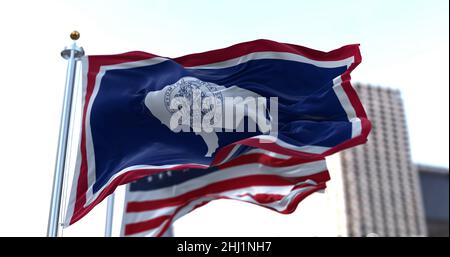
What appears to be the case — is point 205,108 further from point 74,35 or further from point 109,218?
point 109,218

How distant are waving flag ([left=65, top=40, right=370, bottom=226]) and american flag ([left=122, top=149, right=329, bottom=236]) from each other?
1430 millimetres

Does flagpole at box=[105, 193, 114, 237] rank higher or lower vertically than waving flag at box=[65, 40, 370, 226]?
lower

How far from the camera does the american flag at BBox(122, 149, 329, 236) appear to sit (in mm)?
14266

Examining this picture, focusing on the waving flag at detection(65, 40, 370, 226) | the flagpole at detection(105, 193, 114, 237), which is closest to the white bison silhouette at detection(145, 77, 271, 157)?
the waving flag at detection(65, 40, 370, 226)

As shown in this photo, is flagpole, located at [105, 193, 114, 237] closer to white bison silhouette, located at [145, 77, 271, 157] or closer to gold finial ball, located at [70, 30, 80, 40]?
white bison silhouette, located at [145, 77, 271, 157]

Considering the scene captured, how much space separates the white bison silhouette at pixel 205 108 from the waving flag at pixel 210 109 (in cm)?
2

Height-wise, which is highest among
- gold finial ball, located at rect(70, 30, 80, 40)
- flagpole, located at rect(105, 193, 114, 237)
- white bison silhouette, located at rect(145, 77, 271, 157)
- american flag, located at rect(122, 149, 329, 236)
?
gold finial ball, located at rect(70, 30, 80, 40)

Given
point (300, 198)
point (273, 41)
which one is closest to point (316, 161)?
point (300, 198)

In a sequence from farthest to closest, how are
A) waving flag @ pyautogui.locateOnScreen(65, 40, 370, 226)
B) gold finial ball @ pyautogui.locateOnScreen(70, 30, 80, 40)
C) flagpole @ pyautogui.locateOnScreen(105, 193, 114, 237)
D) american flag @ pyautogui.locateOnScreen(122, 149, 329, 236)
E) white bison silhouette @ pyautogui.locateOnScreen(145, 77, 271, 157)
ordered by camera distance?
flagpole @ pyautogui.locateOnScreen(105, 193, 114, 237)
american flag @ pyautogui.locateOnScreen(122, 149, 329, 236)
gold finial ball @ pyautogui.locateOnScreen(70, 30, 80, 40)
white bison silhouette @ pyautogui.locateOnScreen(145, 77, 271, 157)
waving flag @ pyautogui.locateOnScreen(65, 40, 370, 226)

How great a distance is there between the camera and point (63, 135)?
499 inches
